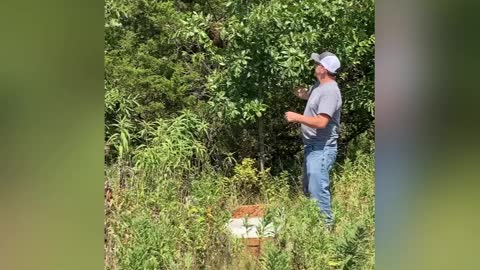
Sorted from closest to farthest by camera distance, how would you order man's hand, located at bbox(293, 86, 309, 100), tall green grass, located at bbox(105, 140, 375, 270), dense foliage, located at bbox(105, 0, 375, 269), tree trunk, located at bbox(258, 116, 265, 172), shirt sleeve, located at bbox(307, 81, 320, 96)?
tall green grass, located at bbox(105, 140, 375, 270) < dense foliage, located at bbox(105, 0, 375, 269) < shirt sleeve, located at bbox(307, 81, 320, 96) < man's hand, located at bbox(293, 86, 309, 100) < tree trunk, located at bbox(258, 116, 265, 172)

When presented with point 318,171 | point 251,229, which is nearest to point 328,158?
point 318,171

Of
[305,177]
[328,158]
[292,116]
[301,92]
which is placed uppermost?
[301,92]

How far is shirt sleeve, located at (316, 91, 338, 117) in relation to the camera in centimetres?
327

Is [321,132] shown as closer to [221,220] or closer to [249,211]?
[249,211]

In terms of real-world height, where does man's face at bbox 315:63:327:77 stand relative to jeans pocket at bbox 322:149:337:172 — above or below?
above

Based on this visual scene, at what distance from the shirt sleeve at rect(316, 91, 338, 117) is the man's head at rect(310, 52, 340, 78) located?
195mm

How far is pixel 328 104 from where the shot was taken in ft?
10.7

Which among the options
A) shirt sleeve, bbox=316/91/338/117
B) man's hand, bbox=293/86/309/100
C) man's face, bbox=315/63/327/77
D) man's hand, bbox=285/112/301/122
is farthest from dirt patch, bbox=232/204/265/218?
man's face, bbox=315/63/327/77

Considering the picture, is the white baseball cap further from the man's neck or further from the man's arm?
the man's arm

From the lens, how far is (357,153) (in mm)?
3496

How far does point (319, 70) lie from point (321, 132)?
0.43 metres
